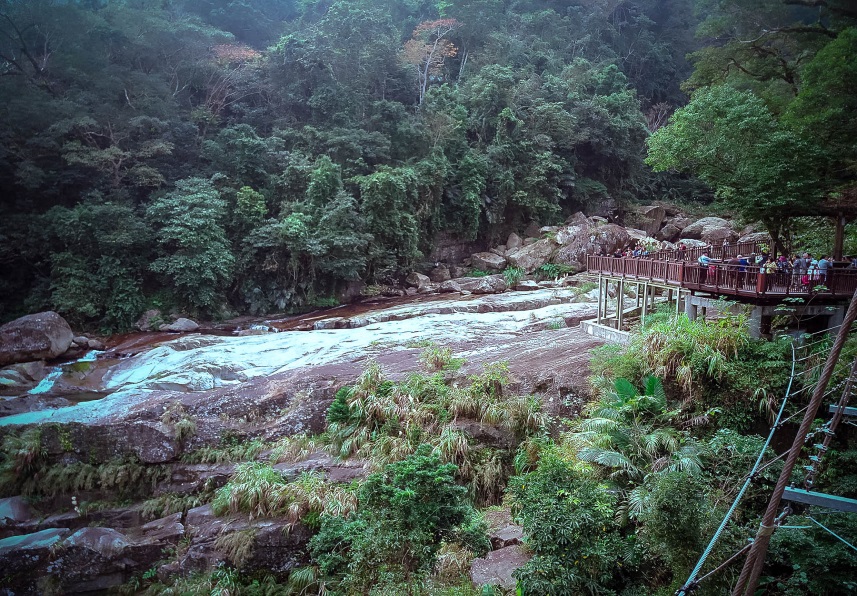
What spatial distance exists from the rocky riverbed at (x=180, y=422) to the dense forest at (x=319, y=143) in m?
5.70

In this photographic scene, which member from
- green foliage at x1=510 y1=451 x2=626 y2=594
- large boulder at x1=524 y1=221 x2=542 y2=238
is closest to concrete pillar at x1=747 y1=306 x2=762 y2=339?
green foliage at x1=510 y1=451 x2=626 y2=594

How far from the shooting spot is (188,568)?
7910 mm

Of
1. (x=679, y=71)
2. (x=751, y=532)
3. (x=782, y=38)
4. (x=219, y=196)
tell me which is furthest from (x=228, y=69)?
(x=679, y=71)

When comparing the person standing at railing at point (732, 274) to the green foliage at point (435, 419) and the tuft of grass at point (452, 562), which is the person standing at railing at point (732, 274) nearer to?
the green foliage at point (435, 419)

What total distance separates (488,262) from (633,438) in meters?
23.3

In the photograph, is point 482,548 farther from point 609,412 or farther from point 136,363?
point 136,363

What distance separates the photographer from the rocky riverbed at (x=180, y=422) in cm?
812

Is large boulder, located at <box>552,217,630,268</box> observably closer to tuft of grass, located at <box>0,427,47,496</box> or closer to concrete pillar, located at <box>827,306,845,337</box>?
concrete pillar, located at <box>827,306,845,337</box>

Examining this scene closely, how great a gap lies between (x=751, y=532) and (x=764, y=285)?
5.39 metres

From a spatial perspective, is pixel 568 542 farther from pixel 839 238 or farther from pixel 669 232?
pixel 669 232

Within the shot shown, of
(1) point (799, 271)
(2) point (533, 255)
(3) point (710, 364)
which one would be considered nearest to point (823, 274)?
(1) point (799, 271)

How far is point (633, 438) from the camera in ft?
25.5

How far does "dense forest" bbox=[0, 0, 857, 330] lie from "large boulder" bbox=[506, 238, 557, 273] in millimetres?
3386

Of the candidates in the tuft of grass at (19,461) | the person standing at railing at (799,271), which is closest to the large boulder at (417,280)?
the person standing at railing at (799,271)
